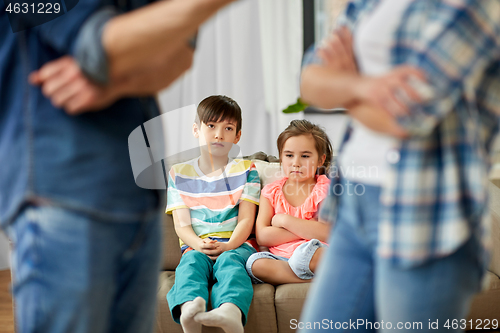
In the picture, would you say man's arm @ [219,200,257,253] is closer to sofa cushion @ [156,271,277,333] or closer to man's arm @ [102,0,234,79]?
sofa cushion @ [156,271,277,333]

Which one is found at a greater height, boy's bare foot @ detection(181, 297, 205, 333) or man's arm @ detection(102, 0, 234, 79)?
man's arm @ detection(102, 0, 234, 79)

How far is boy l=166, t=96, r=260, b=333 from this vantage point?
1575mm

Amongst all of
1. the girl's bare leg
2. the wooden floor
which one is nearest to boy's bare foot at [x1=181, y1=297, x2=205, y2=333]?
the girl's bare leg

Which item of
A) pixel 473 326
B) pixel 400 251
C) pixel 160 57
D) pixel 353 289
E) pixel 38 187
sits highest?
pixel 160 57

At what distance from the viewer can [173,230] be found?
187 centimetres

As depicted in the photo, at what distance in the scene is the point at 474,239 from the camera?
0.49m

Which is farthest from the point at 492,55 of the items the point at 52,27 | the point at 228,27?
the point at 228,27

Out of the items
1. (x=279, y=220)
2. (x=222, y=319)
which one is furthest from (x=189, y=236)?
(x=222, y=319)

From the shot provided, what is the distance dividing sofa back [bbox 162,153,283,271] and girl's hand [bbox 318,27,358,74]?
1.42 m

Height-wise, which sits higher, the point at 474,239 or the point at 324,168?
the point at 474,239

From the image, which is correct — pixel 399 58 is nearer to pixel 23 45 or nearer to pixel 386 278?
pixel 386 278

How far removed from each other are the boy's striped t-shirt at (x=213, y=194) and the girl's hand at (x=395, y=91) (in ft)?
4.63

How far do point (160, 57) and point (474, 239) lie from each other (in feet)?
1.30

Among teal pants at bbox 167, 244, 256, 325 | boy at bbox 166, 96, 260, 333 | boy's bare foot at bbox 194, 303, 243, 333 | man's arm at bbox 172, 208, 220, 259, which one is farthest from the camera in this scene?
man's arm at bbox 172, 208, 220, 259
